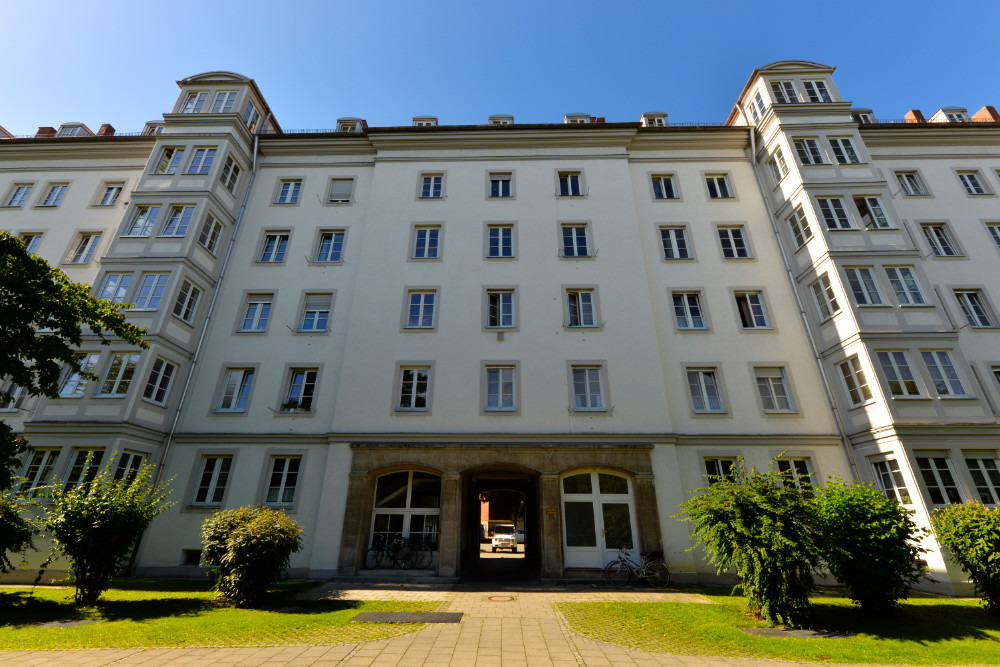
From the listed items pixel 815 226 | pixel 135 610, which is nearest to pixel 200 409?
pixel 135 610

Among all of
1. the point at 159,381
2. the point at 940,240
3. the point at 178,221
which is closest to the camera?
the point at 159,381

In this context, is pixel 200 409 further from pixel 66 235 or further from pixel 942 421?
pixel 942 421

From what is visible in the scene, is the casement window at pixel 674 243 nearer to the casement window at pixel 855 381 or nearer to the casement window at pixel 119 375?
the casement window at pixel 855 381

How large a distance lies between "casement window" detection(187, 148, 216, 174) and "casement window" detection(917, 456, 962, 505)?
103ft

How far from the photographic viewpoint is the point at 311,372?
63.9 feet

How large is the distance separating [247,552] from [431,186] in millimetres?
18097

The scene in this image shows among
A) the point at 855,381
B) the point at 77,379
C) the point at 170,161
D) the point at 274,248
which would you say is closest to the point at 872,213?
the point at 855,381

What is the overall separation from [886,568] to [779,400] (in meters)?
8.52

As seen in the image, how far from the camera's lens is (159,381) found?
59.0ft

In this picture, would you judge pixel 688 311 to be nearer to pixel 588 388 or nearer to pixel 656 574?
pixel 588 388

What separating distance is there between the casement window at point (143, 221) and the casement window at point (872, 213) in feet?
102

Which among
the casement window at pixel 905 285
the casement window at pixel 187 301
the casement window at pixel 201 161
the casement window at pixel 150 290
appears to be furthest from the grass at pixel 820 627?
the casement window at pixel 201 161

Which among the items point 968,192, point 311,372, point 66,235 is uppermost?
point 968,192

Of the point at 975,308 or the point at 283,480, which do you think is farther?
the point at 975,308
